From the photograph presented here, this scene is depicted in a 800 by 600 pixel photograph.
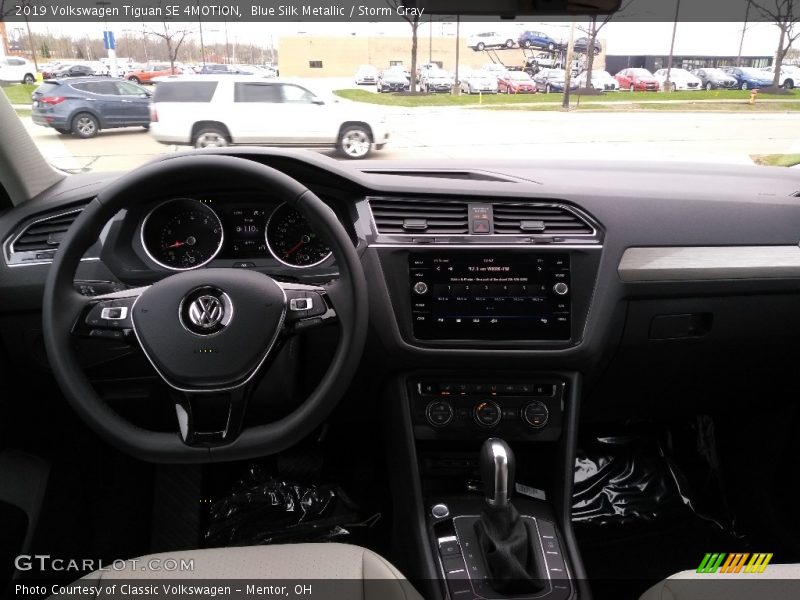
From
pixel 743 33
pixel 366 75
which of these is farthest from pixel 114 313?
pixel 743 33

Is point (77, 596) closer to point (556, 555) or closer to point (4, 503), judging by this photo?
point (4, 503)

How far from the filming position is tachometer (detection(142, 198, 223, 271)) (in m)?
1.99

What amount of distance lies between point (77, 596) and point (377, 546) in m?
1.21

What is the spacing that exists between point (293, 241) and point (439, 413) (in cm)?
71

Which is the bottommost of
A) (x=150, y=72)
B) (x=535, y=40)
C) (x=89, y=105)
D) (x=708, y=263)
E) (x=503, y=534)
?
(x=503, y=534)

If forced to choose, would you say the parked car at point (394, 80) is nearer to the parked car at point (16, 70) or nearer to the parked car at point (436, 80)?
the parked car at point (436, 80)

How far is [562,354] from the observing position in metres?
2.11

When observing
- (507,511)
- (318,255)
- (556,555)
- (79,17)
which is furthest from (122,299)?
(556,555)

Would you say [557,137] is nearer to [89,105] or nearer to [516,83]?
[516,83]

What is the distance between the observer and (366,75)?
219cm

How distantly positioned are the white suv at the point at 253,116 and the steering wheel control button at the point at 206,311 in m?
0.82

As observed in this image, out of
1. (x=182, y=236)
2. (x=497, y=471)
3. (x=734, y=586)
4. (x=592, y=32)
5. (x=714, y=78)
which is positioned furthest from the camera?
(x=714, y=78)
